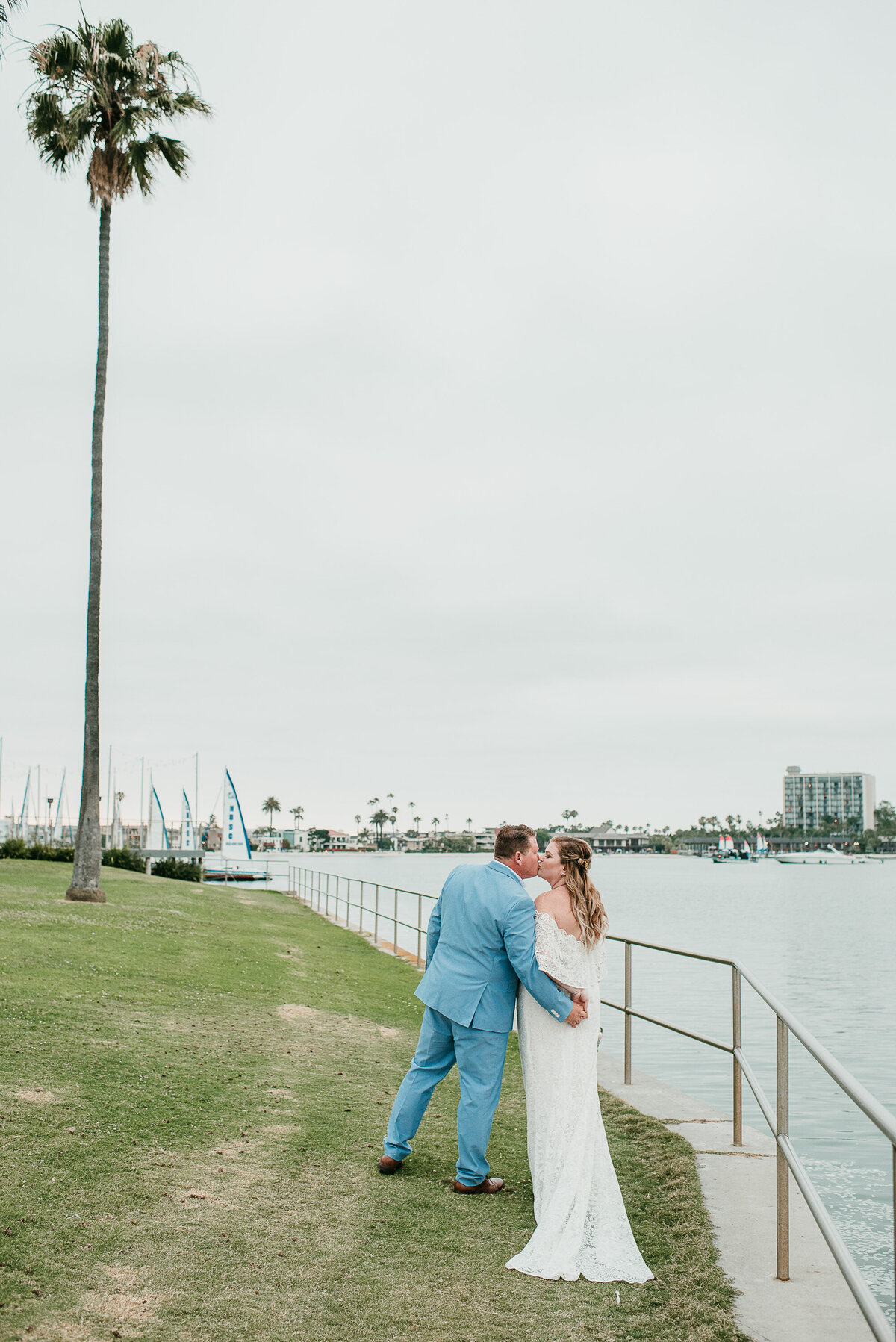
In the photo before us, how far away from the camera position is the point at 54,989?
29.4ft

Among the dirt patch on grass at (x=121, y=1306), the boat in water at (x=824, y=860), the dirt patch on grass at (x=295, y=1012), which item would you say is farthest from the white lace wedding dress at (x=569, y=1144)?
the boat in water at (x=824, y=860)

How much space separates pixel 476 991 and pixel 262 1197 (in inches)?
50.6

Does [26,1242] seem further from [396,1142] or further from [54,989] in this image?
[54,989]

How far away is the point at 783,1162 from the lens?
3994 millimetres

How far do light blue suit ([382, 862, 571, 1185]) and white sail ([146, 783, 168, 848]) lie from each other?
42.2 meters

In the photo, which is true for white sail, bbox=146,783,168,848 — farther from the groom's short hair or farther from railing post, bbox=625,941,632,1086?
the groom's short hair

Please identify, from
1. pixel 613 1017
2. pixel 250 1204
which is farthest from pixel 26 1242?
pixel 613 1017

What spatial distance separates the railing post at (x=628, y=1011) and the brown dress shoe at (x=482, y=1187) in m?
2.28

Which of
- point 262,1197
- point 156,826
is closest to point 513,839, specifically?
point 262,1197

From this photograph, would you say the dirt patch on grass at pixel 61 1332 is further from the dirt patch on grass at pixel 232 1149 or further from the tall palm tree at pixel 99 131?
the tall palm tree at pixel 99 131

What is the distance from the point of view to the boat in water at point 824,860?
585 ft

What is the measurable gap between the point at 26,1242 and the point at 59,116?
66.0 feet

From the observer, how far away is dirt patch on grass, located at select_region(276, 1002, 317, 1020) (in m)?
9.59

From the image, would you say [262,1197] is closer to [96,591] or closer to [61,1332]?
[61,1332]
